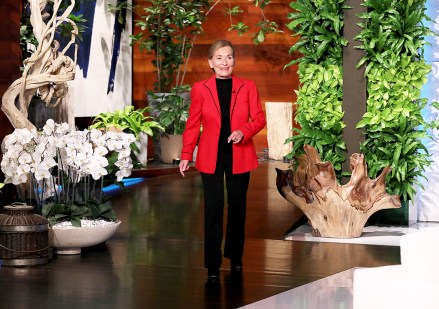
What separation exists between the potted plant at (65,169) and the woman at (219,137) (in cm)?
104

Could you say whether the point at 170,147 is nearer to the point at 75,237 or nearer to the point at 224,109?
the point at 75,237

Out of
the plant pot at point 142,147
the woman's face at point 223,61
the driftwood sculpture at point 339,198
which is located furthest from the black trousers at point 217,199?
the plant pot at point 142,147

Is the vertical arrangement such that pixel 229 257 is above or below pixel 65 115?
below

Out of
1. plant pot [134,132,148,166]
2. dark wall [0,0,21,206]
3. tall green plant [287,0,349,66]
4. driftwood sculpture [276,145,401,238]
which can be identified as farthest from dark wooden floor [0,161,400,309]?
plant pot [134,132,148,166]

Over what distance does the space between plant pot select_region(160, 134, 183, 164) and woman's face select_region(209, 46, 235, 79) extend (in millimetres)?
7442

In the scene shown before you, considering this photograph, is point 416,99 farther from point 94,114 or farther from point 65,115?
point 94,114

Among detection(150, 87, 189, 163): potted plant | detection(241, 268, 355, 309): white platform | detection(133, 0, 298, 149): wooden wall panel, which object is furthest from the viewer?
detection(133, 0, 298, 149): wooden wall panel

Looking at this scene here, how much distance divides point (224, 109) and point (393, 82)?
2.36m

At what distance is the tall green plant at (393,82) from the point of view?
26.8 ft

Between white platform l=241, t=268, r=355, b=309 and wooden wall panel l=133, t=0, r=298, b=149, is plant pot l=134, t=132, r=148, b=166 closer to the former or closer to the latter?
wooden wall panel l=133, t=0, r=298, b=149

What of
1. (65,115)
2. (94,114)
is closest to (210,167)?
(65,115)

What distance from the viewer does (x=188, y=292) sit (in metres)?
6.00

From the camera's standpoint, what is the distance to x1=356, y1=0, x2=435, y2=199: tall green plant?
8180 millimetres

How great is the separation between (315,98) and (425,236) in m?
4.39
